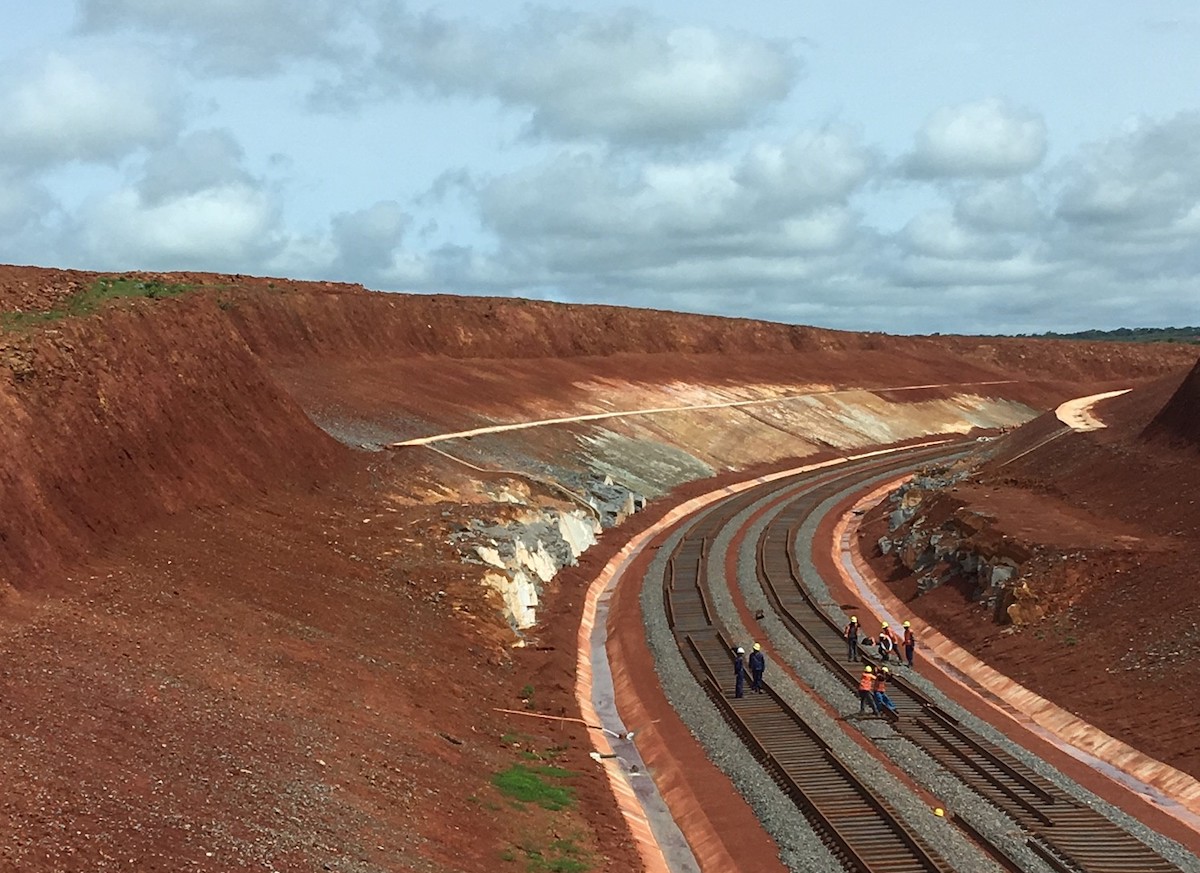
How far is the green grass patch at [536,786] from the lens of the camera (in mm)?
22344

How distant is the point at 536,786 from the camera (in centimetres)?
2309

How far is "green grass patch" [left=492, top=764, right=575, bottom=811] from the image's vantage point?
2234cm

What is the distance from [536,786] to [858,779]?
697 cm

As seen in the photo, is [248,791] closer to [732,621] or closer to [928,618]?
[732,621]

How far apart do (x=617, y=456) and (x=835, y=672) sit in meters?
38.5

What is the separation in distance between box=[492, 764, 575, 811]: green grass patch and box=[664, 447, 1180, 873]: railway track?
4786 mm

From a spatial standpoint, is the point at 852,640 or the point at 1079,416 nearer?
the point at 852,640

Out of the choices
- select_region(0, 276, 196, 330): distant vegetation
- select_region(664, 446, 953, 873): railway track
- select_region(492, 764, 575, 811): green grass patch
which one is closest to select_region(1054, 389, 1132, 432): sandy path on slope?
select_region(664, 446, 953, 873): railway track

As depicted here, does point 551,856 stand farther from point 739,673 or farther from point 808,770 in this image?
point 739,673

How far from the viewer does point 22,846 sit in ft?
42.1

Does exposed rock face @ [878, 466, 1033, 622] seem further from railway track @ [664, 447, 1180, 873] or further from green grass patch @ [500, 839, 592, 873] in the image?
green grass patch @ [500, 839, 592, 873]

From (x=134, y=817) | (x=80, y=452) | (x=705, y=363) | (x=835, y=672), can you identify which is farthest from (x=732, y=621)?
(x=705, y=363)

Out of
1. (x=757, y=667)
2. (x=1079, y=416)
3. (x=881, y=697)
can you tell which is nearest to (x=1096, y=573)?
(x=881, y=697)

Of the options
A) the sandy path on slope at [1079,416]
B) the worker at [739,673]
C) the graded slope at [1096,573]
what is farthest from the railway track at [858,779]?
the sandy path on slope at [1079,416]
